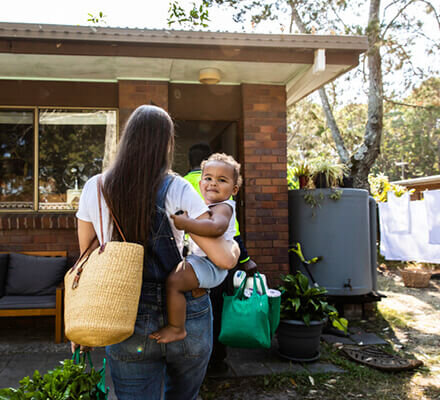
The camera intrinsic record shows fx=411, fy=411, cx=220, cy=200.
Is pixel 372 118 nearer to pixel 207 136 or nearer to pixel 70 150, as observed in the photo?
pixel 207 136

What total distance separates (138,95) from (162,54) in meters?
1.04

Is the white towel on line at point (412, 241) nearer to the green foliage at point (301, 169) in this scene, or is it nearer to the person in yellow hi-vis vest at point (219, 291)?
the green foliage at point (301, 169)

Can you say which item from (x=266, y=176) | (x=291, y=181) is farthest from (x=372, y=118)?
(x=266, y=176)

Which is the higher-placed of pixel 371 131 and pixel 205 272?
pixel 371 131

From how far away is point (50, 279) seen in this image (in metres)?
4.73

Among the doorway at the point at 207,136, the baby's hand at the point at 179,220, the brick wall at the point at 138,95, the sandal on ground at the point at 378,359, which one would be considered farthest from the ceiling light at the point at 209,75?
the baby's hand at the point at 179,220

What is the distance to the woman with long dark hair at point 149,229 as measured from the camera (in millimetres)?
1432

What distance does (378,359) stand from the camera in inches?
157

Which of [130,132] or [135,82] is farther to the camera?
[135,82]

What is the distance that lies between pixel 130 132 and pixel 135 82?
3.83 metres

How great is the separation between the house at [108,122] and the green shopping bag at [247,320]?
2067 millimetres

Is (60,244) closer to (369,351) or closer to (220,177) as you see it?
(220,177)

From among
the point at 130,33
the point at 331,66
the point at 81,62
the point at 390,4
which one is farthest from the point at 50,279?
the point at 390,4

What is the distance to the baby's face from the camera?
7.46ft
